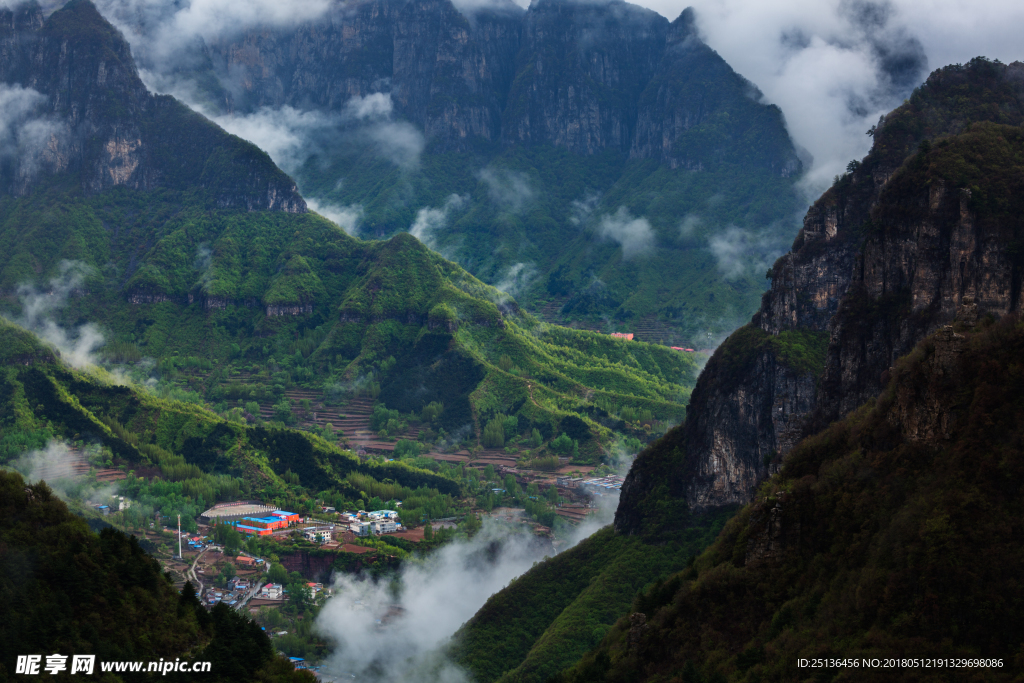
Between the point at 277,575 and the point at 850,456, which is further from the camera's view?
the point at 277,575

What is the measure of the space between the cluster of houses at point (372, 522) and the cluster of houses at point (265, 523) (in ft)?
28.7

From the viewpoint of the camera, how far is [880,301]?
285 feet

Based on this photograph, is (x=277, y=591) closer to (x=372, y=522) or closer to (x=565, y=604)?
(x=372, y=522)

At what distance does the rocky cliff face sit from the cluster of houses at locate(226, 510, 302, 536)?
71225 mm

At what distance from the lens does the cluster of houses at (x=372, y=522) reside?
577 ft

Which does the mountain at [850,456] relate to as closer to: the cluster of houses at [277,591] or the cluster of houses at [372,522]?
the cluster of houses at [277,591]

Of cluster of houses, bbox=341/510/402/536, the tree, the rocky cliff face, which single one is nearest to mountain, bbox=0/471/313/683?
the rocky cliff face

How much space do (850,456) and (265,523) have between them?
12343 centimetres

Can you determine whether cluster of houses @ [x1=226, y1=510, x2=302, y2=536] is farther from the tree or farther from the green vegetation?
the green vegetation

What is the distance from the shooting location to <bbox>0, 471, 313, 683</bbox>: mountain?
61312 mm

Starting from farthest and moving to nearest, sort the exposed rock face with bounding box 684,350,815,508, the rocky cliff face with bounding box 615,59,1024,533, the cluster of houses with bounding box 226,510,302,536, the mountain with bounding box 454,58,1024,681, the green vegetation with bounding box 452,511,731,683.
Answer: the cluster of houses with bounding box 226,510,302,536 → the exposed rock face with bounding box 684,350,815,508 → the green vegetation with bounding box 452,511,731,683 → the rocky cliff face with bounding box 615,59,1024,533 → the mountain with bounding box 454,58,1024,681

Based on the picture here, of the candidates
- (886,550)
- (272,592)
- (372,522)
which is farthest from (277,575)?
(886,550)

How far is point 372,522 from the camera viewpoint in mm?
180125

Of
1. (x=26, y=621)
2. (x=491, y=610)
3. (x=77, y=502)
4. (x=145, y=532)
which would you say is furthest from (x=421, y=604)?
(x=26, y=621)
